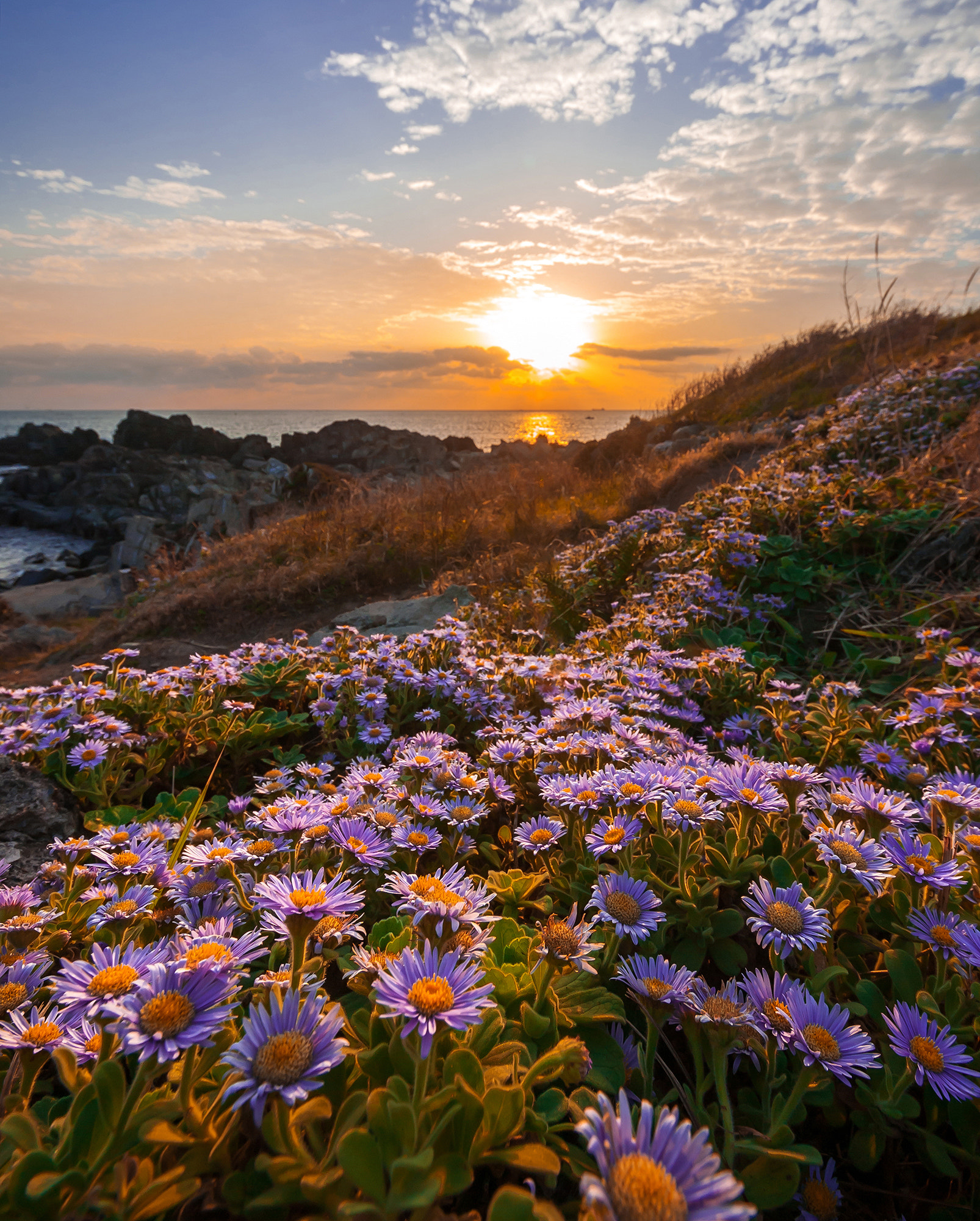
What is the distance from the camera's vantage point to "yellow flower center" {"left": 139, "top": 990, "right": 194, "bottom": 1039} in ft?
2.43

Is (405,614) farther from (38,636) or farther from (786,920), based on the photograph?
(38,636)

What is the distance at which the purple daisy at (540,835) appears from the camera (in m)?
1.51

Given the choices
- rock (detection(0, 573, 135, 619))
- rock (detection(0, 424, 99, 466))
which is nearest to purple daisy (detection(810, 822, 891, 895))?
rock (detection(0, 573, 135, 619))

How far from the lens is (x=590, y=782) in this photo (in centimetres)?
153

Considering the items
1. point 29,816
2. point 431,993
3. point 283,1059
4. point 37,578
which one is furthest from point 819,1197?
point 37,578

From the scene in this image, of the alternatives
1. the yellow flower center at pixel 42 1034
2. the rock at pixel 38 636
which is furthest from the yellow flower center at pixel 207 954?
the rock at pixel 38 636

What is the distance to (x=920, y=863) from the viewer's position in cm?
125

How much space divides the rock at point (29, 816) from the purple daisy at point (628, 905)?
1.73 metres

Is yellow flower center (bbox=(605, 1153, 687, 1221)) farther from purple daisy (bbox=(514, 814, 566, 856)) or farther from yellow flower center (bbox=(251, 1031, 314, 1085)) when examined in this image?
purple daisy (bbox=(514, 814, 566, 856))

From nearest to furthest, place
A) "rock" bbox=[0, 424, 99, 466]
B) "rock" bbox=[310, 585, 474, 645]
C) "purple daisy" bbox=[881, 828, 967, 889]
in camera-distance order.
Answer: "purple daisy" bbox=[881, 828, 967, 889], "rock" bbox=[310, 585, 474, 645], "rock" bbox=[0, 424, 99, 466]

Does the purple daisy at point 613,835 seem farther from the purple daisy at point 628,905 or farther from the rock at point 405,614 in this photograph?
the rock at point 405,614

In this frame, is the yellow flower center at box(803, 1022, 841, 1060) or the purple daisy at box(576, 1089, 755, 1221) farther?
the yellow flower center at box(803, 1022, 841, 1060)

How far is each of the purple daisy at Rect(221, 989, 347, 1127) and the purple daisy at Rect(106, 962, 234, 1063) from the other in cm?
6

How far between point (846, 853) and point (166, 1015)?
1.30 m
